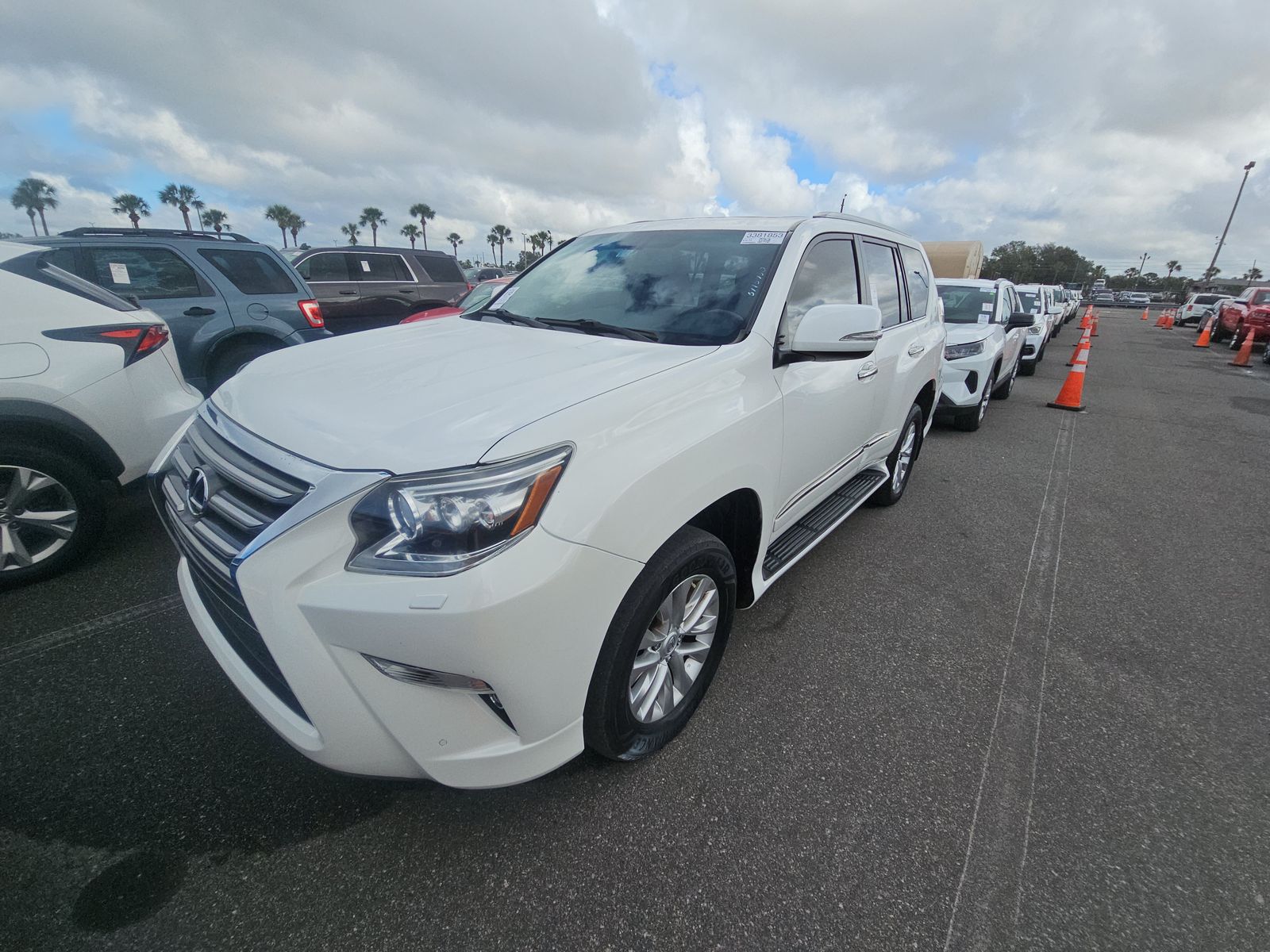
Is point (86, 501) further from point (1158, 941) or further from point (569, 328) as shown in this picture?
point (1158, 941)

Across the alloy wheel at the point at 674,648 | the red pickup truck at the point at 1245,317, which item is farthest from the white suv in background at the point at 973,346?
the red pickup truck at the point at 1245,317

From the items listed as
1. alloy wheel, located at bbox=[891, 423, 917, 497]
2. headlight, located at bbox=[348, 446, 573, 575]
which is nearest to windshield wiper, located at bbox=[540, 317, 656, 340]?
headlight, located at bbox=[348, 446, 573, 575]

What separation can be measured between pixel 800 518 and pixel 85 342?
3.70m

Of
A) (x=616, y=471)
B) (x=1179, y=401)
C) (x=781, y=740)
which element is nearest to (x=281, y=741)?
(x=616, y=471)

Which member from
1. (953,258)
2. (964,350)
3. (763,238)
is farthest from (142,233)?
(953,258)

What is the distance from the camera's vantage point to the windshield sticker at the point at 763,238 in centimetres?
262

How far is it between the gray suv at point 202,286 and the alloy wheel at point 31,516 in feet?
→ 7.75

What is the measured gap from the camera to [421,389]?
6.00 ft

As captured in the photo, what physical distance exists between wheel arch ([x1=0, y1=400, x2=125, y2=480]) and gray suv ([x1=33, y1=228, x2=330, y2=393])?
7.31ft

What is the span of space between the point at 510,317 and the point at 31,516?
99.8 inches

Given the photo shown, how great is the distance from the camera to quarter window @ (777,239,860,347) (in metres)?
2.45

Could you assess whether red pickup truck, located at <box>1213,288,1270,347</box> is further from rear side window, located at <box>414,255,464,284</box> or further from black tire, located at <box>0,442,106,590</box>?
black tire, located at <box>0,442,106,590</box>

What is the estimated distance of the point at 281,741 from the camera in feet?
6.96

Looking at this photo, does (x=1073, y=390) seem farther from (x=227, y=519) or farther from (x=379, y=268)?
(x=379, y=268)
